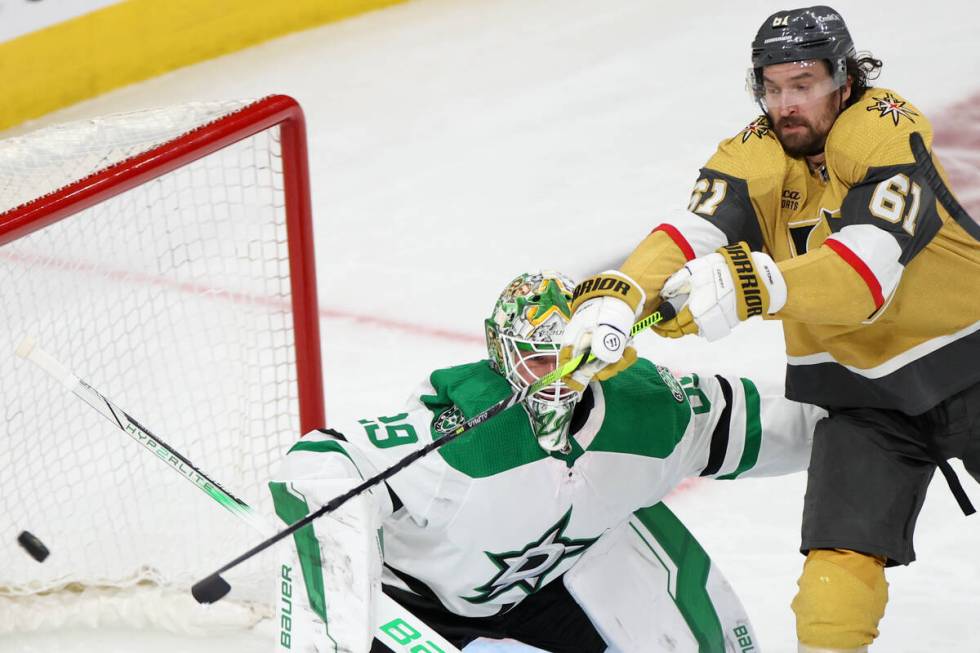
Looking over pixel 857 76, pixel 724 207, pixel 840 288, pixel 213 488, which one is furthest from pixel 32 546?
pixel 857 76

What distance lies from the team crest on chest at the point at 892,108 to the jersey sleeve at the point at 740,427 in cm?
60

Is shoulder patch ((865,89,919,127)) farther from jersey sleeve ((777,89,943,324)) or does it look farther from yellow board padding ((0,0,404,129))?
yellow board padding ((0,0,404,129))

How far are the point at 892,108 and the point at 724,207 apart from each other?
0.96 ft

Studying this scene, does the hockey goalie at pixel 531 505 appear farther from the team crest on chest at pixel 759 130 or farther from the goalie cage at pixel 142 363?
the goalie cage at pixel 142 363

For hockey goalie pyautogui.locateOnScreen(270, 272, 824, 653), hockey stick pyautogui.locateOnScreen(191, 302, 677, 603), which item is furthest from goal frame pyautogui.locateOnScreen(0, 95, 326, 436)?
hockey stick pyautogui.locateOnScreen(191, 302, 677, 603)

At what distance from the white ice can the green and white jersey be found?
25.0 inches

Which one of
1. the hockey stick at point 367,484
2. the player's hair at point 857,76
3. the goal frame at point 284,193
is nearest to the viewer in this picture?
the hockey stick at point 367,484

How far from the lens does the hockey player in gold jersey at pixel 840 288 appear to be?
6.73 ft

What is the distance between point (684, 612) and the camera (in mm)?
2572

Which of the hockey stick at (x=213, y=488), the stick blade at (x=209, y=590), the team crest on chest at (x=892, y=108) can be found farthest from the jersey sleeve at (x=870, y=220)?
the stick blade at (x=209, y=590)

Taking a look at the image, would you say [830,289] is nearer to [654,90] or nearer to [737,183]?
[737,183]

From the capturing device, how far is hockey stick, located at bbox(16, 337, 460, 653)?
7.40 ft

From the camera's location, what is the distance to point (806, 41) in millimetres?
2168

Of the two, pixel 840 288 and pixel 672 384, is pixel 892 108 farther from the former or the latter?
pixel 672 384
